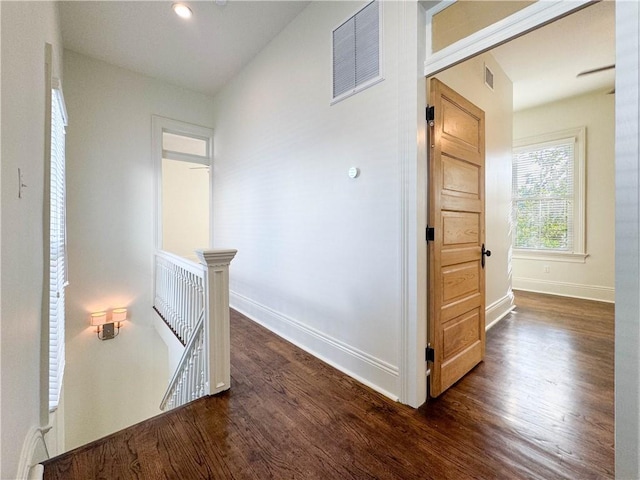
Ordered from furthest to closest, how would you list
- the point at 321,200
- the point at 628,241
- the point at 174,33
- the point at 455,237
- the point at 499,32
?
the point at 174,33 < the point at 321,200 < the point at 455,237 < the point at 499,32 < the point at 628,241

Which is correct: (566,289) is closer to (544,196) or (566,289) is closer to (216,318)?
(544,196)

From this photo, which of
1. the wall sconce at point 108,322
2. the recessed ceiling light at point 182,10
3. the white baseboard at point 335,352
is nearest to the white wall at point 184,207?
the wall sconce at point 108,322

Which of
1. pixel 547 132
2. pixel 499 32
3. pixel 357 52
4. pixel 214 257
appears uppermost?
pixel 547 132

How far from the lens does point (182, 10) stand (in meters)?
2.78

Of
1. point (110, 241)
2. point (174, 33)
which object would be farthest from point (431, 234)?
point (110, 241)

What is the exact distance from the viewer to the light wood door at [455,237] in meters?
1.92

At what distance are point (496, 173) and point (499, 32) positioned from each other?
222cm

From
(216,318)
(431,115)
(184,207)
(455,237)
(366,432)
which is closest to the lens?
(366,432)

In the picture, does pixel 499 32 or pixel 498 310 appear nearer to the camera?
pixel 499 32

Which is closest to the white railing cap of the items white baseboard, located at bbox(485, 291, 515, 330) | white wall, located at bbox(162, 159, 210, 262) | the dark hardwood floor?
the dark hardwood floor

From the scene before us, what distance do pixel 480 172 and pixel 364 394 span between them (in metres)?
2.08

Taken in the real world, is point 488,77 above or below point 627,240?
above

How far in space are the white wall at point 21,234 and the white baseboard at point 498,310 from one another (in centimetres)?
382

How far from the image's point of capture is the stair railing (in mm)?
1992
